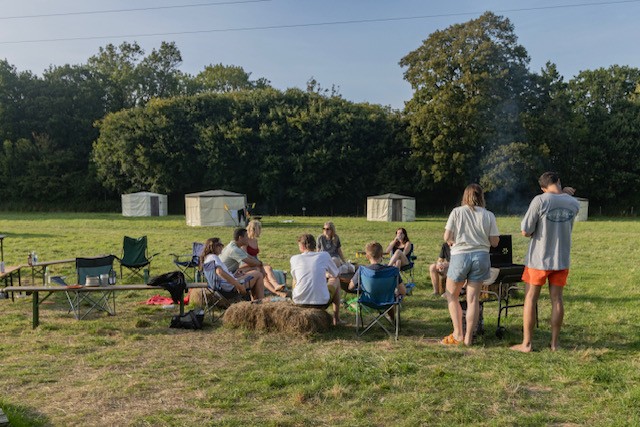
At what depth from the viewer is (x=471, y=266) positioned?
481 cm

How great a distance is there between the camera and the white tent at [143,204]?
111 feet

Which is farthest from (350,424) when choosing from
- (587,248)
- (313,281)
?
(587,248)

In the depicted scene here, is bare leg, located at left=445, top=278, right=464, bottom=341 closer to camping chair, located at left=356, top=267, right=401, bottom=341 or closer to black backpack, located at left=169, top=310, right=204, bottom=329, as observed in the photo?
camping chair, located at left=356, top=267, right=401, bottom=341

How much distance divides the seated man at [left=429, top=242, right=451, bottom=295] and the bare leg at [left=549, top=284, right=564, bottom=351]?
2.45m

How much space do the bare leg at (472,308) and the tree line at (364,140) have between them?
2895cm

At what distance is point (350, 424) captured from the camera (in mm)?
3332

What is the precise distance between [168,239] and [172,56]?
36000 mm

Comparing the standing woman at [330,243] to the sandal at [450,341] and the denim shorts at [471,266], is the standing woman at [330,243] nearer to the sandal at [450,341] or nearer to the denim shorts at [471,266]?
the sandal at [450,341]

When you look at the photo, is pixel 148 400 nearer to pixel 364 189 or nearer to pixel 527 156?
pixel 527 156

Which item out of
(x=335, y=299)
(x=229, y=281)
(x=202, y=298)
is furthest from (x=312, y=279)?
(x=202, y=298)

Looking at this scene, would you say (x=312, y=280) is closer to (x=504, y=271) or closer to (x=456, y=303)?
(x=456, y=303)

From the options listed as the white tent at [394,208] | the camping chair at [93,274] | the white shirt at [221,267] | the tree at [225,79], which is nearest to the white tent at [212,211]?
the white tent at [394,208]

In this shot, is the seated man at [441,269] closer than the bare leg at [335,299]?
No

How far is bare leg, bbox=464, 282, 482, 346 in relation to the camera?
4.85m
